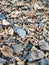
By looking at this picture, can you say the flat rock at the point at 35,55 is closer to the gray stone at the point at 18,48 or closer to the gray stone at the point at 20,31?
the gray stone at the point at 18,48

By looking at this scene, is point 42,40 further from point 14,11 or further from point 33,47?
point 14,11

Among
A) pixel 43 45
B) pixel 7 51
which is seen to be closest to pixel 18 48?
pixel 7 51

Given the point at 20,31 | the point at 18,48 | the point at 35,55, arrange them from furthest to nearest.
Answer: the point at 20,31
the point at 18,48
the point at 35,55

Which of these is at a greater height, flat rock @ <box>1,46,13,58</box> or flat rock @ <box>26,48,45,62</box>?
flat rock @ <box>1,46,13,58</box>

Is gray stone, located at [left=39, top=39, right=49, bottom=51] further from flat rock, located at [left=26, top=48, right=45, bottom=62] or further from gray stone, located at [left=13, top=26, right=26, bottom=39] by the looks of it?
gray stone, located at [left=13, top=26, right=26, bottom=39]

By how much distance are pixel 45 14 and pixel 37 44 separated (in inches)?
37.1

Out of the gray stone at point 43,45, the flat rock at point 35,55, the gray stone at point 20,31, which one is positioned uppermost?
the gray stone at point 20,31

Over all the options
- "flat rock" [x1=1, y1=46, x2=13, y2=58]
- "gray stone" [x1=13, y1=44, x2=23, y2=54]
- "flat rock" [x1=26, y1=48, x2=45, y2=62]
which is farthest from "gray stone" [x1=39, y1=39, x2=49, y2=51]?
"flat rock" [x1=1, y1=46, x2=13, y2=58]

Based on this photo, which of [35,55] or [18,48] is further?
[18,48]

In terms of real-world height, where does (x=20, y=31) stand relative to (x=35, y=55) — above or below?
above

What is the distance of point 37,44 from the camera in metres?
3.38

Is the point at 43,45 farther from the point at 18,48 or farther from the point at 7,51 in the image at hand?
the point at 7,51

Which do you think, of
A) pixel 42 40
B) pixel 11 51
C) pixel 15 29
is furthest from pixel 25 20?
pixel 11 51

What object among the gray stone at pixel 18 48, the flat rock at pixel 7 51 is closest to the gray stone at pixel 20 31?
the gray stone at pixel 18 48
